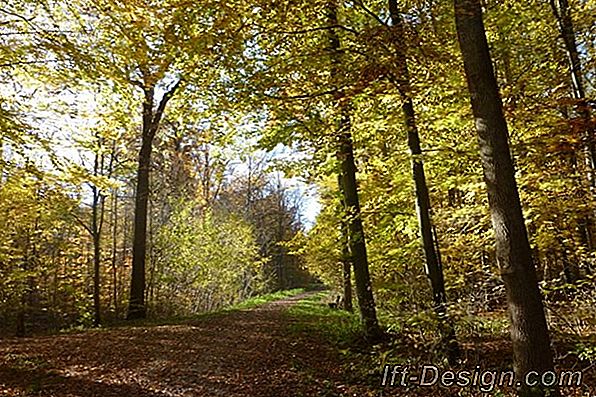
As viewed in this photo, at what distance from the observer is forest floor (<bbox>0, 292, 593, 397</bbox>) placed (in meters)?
5.17

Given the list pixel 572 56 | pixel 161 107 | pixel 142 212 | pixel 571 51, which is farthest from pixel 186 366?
pixel 161 107

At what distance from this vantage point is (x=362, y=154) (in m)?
9.55

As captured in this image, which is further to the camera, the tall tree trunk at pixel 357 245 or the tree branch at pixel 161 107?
the tree branch at pixel 161 107

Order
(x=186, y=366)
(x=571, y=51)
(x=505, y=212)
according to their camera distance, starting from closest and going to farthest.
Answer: (x=505, y=212) < (x=186, y=366) < (x=571, y=51)

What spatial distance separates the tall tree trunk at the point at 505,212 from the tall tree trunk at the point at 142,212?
10.2 metres

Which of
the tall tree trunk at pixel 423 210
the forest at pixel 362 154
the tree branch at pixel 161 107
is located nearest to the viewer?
the forest at pixel 362 154

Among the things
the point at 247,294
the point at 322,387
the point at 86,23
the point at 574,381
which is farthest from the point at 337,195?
the point at 247,294

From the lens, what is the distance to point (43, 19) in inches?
293

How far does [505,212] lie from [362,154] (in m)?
6.27

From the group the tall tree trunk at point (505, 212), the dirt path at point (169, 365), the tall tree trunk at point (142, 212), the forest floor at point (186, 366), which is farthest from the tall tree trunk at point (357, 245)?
the tall tree trunk at point (142, 212)

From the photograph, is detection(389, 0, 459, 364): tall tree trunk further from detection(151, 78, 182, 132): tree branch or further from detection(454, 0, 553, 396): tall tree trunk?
detection(151, 78, 182, 132): tree branch

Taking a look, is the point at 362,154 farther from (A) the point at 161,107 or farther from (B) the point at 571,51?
(A) the point at 161,107

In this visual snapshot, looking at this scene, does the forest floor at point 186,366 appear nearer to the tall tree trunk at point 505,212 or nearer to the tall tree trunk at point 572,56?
the tall tree trunk at point 505,212

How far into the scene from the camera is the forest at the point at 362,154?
16.2ft
